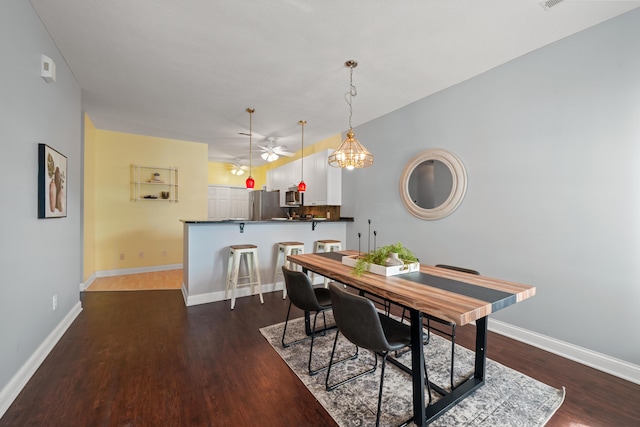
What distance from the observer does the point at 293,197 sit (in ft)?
19.4

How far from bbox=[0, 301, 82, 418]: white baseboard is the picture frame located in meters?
1.08

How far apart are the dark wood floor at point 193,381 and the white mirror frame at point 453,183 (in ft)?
4.48

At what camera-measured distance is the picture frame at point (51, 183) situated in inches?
86.1

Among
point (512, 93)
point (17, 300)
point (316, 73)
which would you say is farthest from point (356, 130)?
point (17, 300)

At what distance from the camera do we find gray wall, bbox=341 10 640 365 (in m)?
2.10

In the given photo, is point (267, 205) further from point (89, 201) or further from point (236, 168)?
point (89, 201)

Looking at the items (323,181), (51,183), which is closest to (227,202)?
(323,181)

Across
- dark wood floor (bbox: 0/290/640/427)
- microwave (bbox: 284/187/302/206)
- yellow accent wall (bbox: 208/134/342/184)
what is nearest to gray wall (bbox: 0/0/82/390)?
dark wood floor (bbox: 0/290/640/427)

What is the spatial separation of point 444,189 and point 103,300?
476cm

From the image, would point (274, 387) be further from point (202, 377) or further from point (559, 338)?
point (559, 338)

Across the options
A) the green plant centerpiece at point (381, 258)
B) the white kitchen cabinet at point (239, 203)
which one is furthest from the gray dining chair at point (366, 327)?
→ the white kitchen cabinet at point (239, 203)

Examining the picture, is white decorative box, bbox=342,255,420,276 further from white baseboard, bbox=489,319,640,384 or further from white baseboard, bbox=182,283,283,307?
white baseboard, bbox=182,283,283,307

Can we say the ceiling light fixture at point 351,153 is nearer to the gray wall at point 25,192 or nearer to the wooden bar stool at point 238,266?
the wooden bar stool at point 238,266

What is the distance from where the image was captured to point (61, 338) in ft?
8.41
